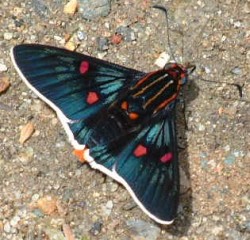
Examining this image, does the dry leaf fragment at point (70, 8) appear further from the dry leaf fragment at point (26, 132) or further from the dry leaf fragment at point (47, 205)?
the dry leaf fragment at point (47, 205)

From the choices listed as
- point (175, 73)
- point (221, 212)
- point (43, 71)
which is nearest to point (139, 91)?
point (175, 73)

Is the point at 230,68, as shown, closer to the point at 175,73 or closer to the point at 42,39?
the point at 175,73

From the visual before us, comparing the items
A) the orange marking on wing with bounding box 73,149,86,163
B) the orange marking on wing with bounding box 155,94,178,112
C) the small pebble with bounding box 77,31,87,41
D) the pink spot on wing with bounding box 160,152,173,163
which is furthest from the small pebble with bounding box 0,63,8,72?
the pink spot on wing with bounding box 160,152,173,163

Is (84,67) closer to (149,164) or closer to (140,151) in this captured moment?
(140,151)

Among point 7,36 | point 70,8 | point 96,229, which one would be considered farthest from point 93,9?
point 96,229

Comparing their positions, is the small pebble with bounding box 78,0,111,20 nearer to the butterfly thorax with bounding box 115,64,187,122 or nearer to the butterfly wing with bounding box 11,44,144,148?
the butterfly wing with bounding box 11,44,144,148

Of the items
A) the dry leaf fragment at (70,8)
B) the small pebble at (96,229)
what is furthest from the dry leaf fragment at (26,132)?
the dry leaf fragment at (70,8)

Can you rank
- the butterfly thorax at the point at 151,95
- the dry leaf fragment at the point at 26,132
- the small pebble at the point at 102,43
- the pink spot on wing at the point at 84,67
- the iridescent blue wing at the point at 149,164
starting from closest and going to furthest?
the iridescent blue wing at the point at 149,164, the butterfly thorax at the point at 151,95, the pink spot on wing at the point at 84,67, the dry leaf fragment at the point at 26,132, the small pebble at the point at 102,43
